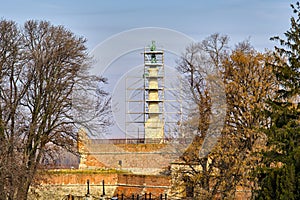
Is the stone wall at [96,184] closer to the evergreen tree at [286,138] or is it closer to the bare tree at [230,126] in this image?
the bare tree at [230,126]

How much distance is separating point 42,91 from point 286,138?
9.97 meters

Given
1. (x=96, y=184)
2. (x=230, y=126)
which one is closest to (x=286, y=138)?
(x=230, y=126)

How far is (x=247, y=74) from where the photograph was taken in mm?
20656

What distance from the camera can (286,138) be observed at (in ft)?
45.1

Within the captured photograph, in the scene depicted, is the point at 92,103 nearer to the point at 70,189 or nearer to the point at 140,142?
the point at 70,189

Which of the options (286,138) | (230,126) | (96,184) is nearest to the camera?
(286,138)

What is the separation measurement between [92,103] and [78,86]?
0.80 m

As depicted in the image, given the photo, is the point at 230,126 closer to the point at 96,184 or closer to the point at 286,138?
the point at 286,138

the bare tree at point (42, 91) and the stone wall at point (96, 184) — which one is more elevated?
the bare tree at point (42, 91)

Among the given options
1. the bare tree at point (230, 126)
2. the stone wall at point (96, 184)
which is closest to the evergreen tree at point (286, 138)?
the bare tree at point (230, 126)

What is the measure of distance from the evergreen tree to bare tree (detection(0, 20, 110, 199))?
776 centimetres

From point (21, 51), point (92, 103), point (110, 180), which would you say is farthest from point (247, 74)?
point (110, 180)

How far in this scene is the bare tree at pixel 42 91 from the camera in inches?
784

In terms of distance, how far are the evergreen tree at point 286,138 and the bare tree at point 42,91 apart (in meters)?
7.76
